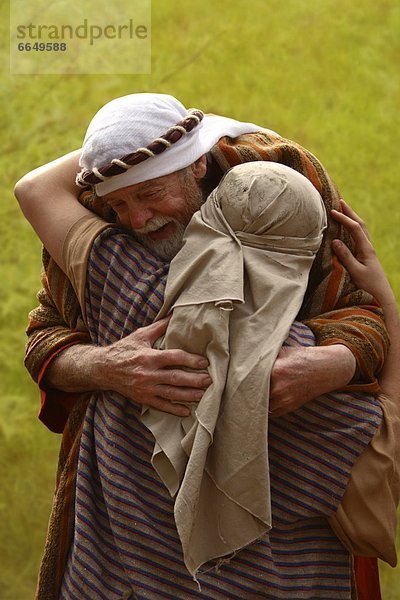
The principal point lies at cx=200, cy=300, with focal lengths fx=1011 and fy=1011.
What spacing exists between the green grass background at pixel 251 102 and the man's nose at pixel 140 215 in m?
1.76

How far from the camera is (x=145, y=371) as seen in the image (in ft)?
6.12

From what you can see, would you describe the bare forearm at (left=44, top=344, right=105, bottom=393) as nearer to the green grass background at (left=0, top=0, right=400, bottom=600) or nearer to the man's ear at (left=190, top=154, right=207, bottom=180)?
the man's ear at (left=190, top=154, right=207, bottom=180)

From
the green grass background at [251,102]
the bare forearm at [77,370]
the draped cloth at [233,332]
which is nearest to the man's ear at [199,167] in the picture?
the draped cloth at [233,332]

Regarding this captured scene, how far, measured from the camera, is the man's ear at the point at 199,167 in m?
1.97

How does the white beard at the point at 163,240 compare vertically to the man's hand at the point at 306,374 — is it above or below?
above

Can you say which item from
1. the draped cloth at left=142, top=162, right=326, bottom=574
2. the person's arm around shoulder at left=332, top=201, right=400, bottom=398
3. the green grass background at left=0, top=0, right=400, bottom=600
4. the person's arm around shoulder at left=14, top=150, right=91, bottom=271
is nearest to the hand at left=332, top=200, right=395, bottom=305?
the person's arm around shoulder at left=332, top=201, right=400, bottom=398

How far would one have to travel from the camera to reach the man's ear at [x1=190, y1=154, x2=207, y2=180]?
1.97 metres

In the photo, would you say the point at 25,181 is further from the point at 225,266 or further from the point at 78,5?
the point at 78,5

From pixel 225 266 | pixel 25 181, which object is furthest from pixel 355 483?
pixel 25 181

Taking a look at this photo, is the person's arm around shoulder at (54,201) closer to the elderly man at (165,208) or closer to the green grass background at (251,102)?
the elderly man at (165,208)

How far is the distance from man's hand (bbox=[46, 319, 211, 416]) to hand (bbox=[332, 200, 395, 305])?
399 mm

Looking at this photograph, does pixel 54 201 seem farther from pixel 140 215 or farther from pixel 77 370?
pixel 77 370

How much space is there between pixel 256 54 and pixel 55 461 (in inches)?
63.3

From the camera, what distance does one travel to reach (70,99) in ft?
12.0
